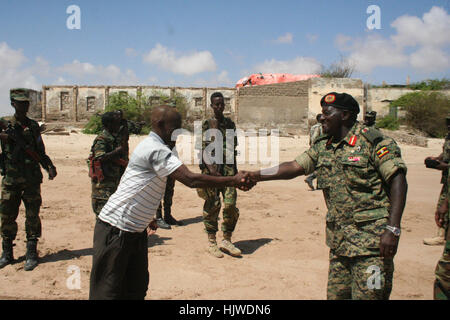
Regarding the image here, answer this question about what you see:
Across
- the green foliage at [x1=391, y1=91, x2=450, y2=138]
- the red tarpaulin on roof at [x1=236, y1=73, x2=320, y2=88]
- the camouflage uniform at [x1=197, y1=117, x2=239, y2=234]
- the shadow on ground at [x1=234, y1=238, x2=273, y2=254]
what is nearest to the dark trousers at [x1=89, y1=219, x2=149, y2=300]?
the camouflage uniform at [x1=197, y1=117, x2=239, y2=234]

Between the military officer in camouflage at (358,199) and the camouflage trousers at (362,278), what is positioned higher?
the military officer in camouflage at (358,199)

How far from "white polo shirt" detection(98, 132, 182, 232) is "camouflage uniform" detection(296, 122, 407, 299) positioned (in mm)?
1221

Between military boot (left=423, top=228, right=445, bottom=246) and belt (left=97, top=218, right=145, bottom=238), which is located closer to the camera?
belt (left=97, top=218, right=145, bottom=238)

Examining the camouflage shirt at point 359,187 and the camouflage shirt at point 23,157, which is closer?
the camouflage shirt at point 359,187

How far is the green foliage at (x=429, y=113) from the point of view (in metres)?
24.5

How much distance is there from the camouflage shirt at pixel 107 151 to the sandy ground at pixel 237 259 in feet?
3.61

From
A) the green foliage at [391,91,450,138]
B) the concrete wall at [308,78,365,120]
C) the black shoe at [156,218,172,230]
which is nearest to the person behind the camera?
the black shoe at [156,218,172,230]

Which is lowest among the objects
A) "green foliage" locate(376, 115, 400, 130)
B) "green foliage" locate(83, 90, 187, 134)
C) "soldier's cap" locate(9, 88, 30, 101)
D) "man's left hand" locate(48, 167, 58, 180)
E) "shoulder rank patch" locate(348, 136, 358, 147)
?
"man's left hand" locate(48, 167, 58, 180)

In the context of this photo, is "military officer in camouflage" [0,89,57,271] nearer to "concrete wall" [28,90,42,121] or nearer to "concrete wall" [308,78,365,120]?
"concrete wall" [308,78,365,120]

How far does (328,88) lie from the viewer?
25.6m

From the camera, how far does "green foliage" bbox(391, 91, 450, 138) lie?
24547mm

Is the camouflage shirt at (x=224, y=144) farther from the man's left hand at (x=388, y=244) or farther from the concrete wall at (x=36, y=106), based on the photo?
the concrete wall at (x=36, y=106)

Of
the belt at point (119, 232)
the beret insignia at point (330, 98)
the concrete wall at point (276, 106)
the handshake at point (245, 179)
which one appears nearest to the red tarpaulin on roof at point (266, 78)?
the concrete wall at point (276, 106)
